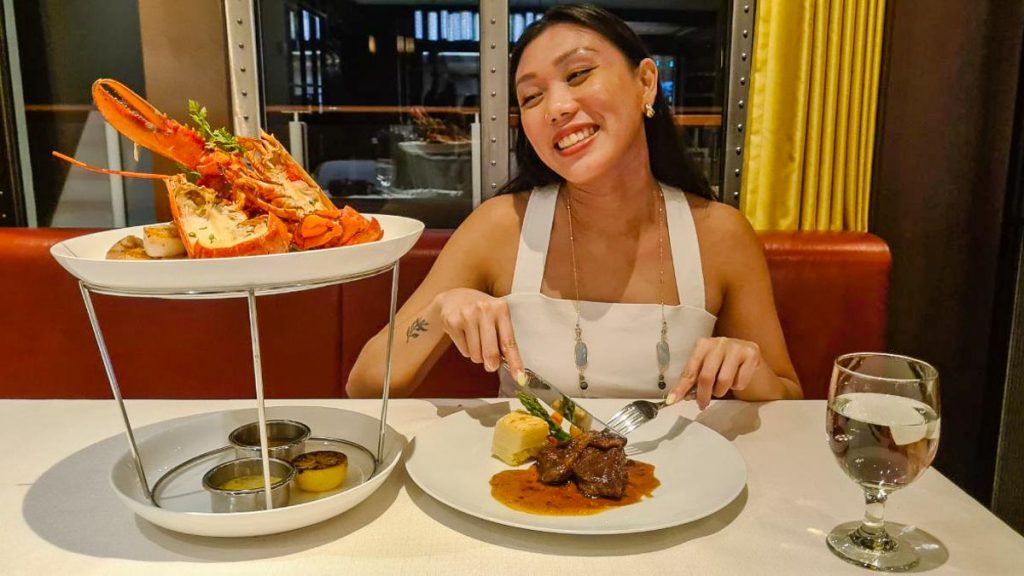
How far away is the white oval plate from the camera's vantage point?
749mm

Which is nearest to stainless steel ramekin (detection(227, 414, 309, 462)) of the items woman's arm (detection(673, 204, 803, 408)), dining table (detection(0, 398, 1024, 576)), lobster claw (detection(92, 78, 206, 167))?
dining table (detection(0, 398, 1024, 576))

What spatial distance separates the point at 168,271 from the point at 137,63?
306 cm

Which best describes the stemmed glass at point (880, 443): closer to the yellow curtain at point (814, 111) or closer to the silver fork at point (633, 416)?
the silver fork at point (633, 416)

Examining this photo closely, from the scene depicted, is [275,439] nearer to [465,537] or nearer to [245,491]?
[245,491]

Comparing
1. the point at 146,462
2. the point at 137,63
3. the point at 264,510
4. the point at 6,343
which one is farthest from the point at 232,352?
the point at 137,63

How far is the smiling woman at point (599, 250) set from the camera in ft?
4.94

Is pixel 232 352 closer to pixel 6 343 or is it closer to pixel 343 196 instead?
pixel 6 343

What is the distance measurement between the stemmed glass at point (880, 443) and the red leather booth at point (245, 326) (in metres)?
1.15

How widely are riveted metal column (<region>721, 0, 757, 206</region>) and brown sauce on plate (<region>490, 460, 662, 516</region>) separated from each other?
1.77 metres

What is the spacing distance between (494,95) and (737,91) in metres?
0.84

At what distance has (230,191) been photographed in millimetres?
885

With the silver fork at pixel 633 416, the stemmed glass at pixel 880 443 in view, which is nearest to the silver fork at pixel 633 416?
the silver fork at pixel 633 416

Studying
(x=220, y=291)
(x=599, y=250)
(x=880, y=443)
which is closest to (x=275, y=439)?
(x=220, y=291)

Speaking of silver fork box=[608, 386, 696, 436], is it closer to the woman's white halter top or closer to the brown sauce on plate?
the brown sauce on plate
